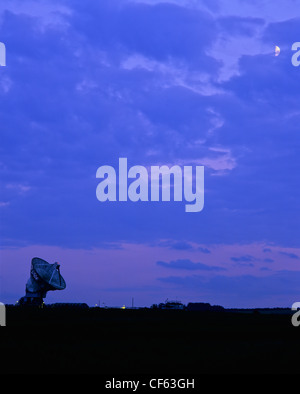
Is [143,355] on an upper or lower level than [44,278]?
lower

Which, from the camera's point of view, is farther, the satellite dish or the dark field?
the satellite dish

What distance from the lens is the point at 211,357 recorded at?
104 feet

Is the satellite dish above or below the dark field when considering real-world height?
above

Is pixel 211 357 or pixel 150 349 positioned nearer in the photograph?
pixel 211 357

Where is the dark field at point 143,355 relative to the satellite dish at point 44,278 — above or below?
below

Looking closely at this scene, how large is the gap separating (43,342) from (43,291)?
4057 inches

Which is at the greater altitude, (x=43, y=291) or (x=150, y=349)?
(x=43, y=291)

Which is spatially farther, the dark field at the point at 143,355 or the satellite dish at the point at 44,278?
the satellite dish at the point at 44,278

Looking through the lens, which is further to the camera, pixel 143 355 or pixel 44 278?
pixel 44 278
